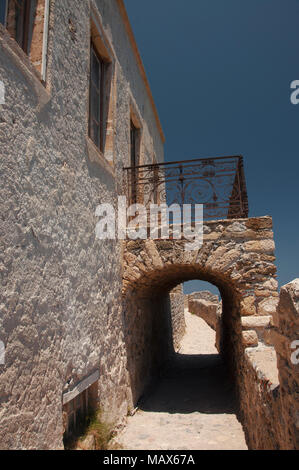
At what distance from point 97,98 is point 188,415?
5.15 meters

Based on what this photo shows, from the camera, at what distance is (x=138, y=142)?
741 cm

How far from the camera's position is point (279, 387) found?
7.87ft

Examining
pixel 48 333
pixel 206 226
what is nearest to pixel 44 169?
pixel 48 333

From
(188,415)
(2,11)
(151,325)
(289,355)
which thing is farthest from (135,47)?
(188,415)

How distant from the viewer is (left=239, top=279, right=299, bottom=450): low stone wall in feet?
6.46

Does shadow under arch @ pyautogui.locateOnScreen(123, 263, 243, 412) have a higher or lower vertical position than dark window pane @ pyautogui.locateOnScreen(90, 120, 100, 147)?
lower

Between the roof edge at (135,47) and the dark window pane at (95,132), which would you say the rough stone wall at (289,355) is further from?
the roof edge at (135,47)

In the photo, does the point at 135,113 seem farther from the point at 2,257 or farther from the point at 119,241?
the point at 2,257

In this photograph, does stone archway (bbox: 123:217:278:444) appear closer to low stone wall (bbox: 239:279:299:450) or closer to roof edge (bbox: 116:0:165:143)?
low stone wall (bbox: 239:279:299:450)

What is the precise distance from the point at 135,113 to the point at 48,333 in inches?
207

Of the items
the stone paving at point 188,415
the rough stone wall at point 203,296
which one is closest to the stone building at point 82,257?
the stone paving at point 188,415

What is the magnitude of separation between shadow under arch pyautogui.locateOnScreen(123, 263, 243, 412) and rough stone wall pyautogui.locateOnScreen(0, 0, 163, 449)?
56cm

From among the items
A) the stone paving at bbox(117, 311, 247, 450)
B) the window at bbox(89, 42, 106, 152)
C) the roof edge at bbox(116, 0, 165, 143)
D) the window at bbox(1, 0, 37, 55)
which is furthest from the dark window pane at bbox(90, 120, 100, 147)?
the stone paving at bbox(117, 311, 247, 450)

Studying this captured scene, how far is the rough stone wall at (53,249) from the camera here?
2.38 m
